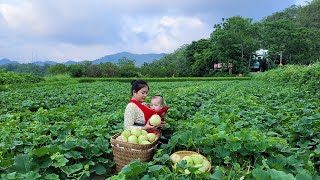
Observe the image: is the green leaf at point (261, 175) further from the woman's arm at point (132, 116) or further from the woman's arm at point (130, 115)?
the woman's arm at point (130, 115)

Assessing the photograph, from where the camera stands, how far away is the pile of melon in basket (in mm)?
4111

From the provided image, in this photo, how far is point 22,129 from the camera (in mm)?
5531

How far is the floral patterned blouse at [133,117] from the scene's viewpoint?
491cm

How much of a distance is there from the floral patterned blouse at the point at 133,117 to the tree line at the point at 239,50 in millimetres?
41111

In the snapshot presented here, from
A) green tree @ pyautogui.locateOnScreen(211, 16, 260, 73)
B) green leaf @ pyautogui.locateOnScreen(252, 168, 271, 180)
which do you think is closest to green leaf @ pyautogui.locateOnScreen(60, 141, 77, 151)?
green leaf @ pyautogui.locateOnScreen(252, 168, 271, 180)

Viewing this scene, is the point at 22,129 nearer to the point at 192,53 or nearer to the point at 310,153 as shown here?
the point at 310,153

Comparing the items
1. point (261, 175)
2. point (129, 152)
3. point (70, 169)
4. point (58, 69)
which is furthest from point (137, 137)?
point (58, 69)

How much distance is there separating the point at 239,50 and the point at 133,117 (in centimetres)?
5051

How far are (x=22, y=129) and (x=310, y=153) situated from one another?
4554 millimetres

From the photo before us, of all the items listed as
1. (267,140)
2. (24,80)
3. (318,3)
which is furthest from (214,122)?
(318,3)

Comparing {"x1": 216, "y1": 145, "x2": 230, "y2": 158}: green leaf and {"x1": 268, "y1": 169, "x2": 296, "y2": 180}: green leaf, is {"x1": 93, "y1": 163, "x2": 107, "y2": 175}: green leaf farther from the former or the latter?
{"x1": 268, "y1": 169, "x2": 296, "y2": 180}: green leaf

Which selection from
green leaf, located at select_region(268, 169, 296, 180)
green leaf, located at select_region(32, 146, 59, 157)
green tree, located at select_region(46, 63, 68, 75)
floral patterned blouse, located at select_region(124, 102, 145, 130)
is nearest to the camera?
green leaf, located at select_region(268, 169, 296, 180)

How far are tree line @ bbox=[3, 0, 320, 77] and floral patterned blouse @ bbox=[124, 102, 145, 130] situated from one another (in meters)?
41.1

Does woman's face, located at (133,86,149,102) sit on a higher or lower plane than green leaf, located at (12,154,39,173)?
higher
